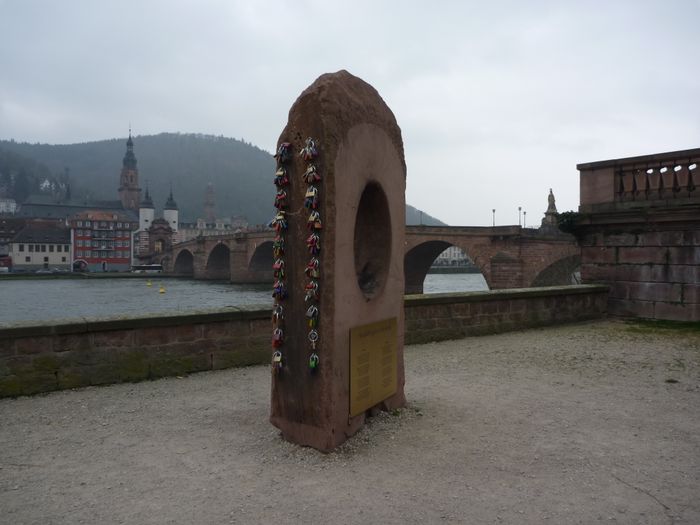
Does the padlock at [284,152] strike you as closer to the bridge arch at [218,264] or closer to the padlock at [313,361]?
the padlock at [313,361]

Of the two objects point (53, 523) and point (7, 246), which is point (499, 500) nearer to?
point (53, 523)

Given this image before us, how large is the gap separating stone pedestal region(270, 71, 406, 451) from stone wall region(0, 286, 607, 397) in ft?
7.19

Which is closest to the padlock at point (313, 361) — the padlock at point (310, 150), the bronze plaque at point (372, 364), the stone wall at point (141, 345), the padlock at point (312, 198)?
the bronze plaque at point (372, 364)

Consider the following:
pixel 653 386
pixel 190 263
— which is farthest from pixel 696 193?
pixel 190 263

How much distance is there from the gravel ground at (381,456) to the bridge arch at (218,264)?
57.4m

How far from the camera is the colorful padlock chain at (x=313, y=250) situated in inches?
145

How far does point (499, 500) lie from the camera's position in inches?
116

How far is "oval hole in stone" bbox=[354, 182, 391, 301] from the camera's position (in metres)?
4.46

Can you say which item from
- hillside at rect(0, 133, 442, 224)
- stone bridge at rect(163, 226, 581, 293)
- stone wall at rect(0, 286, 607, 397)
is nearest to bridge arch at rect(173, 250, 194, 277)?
stone bridge at rect(163, 226, 581, 293)

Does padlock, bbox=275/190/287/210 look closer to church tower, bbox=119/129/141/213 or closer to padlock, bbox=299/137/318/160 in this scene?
padlock, bbox=299/137/318/160

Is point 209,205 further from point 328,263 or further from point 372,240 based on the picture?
point 328,263

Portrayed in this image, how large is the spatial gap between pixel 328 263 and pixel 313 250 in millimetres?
134

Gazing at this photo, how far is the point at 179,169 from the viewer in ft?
504

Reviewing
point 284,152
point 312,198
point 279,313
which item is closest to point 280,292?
point 279,313
